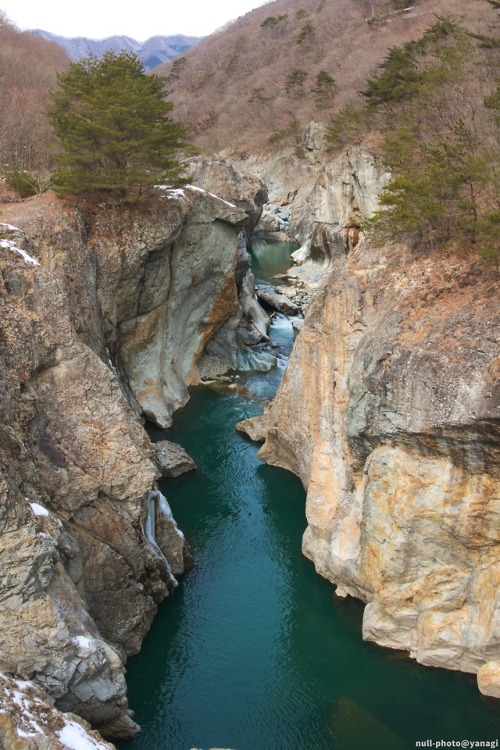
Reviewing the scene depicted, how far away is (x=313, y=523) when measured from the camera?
18.5 metres

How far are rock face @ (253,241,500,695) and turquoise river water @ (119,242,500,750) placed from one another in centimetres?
66

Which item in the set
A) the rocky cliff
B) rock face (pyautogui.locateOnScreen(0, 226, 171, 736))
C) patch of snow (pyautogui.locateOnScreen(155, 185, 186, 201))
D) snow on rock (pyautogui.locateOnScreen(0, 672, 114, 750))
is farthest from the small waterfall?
patch of snow (pyautogui.locateOnScreen(155, 185, 186, 201))

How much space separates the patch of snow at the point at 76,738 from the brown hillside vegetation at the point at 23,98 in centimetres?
2211

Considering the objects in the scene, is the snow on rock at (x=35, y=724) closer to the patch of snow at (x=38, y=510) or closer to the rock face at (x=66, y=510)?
the rock face at (x=66, y=510)

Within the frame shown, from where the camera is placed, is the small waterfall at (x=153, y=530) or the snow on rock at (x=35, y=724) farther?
the small waterfall at (x=153, y=530)

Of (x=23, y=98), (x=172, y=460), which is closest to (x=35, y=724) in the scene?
(x=172, y=460)

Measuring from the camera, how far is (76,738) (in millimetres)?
9742

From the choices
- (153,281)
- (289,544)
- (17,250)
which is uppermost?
(17,250)

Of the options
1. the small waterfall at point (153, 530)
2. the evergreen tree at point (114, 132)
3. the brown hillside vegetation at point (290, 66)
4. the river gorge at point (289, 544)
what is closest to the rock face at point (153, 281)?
the river gorge at point (289, 544)

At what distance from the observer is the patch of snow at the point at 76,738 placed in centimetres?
953

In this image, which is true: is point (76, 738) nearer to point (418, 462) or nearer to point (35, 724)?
point (35, 724)

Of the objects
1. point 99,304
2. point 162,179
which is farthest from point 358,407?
point 162,179

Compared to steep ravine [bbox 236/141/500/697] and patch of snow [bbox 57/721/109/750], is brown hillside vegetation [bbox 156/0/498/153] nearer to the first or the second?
steep ravine [bbox 236/141/500/697]

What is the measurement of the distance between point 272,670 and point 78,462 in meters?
6.71
